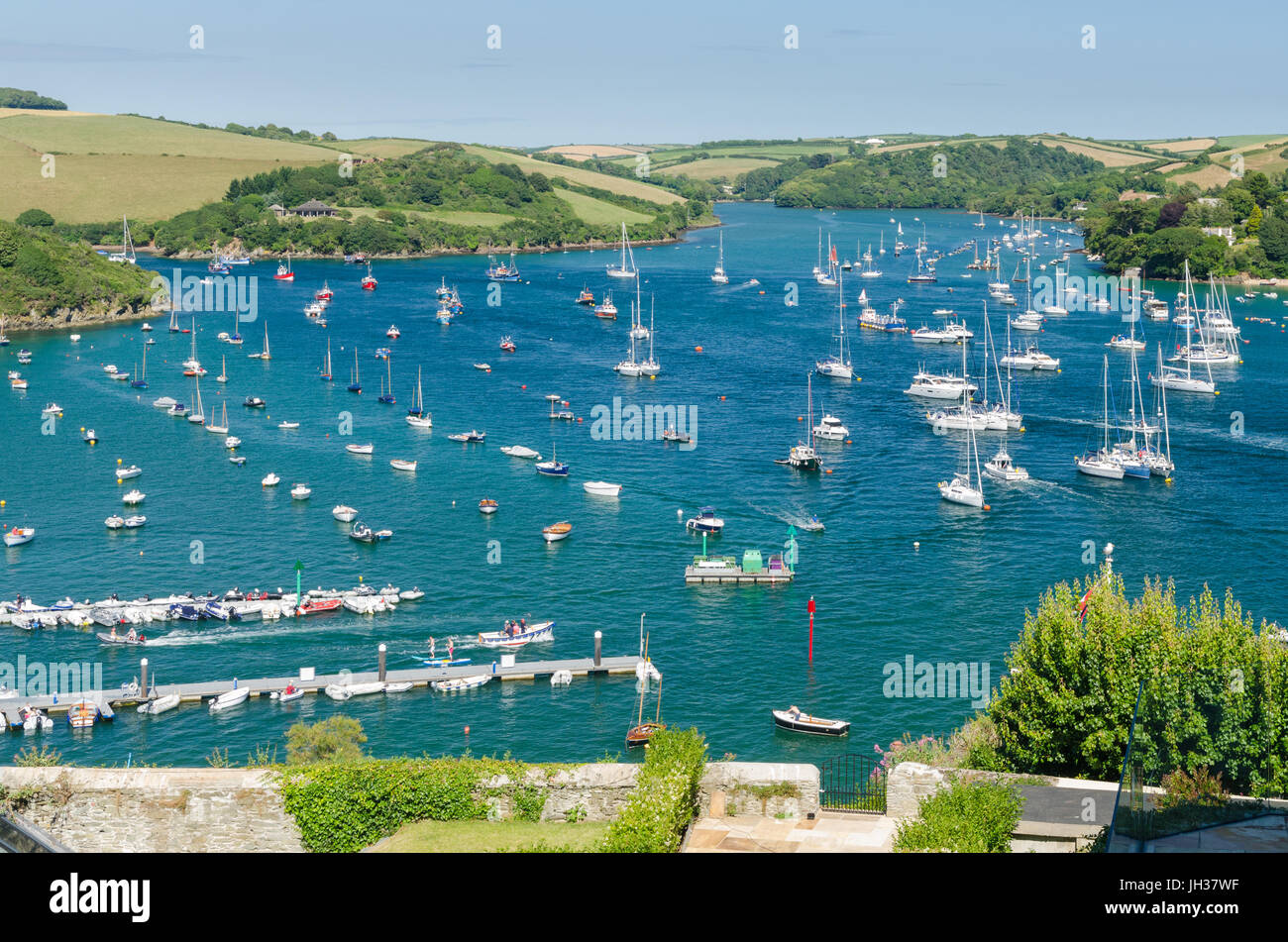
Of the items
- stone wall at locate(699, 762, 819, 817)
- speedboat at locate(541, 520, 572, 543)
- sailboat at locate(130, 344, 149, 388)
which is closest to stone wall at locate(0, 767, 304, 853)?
stone wall at locate(699, 762, 819, 817)

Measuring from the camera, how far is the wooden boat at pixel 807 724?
1892 inches

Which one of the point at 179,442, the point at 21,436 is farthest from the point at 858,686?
the point at 21,436

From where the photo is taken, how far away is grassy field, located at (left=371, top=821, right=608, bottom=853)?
804 inches

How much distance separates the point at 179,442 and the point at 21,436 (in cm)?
1290

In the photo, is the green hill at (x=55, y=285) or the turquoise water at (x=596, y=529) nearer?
the turquoise water at (x=596, y=529)

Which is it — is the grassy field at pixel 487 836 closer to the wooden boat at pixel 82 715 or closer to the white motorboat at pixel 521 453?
the wooden boat at pixel 82 715

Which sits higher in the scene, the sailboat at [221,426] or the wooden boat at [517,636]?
the sailboat at [221,426]

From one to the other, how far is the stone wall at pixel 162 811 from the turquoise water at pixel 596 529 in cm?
2485

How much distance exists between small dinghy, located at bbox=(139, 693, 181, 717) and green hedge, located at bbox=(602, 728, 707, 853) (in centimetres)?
3385

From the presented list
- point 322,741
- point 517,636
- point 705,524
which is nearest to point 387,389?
point 705,524

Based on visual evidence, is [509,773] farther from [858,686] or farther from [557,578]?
[557,578]

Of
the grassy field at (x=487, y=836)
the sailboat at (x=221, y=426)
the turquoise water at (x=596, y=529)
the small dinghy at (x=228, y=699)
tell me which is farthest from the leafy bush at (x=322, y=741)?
the sailboat at (x=221, y=426)

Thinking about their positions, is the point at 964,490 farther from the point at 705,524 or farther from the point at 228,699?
the point at 228,699

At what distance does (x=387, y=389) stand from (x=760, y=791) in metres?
93.9
